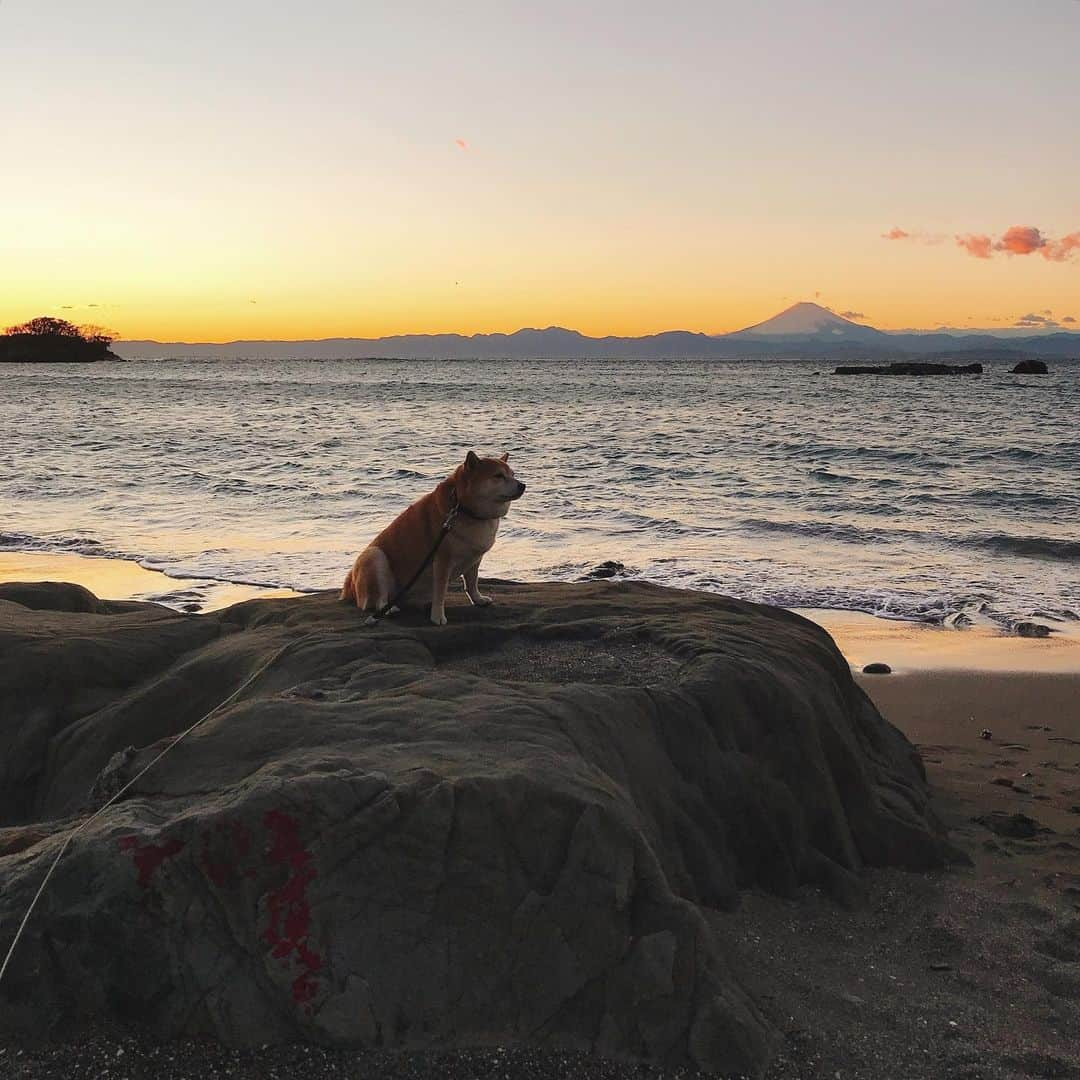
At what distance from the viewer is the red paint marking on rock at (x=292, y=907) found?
2.88 m

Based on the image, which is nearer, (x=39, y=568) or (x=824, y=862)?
(x=824, y=862)

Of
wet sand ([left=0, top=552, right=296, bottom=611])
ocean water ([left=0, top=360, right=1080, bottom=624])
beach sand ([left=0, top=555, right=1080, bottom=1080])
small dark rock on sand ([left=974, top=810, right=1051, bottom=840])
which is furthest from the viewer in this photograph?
ocean water ([left=0, top=360, right=1080, bottom=624])

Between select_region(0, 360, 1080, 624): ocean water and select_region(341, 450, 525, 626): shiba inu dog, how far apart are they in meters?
5.93

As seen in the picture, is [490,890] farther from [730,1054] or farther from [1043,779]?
[1043,779]

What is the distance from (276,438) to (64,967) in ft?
106

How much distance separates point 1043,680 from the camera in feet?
27.2

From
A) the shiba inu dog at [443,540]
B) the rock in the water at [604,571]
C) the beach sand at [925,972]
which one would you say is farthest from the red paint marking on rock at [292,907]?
the rock in the water at [604,571]

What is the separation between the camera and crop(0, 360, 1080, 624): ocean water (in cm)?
1284

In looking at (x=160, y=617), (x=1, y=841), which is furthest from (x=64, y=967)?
(x=160, y=617)

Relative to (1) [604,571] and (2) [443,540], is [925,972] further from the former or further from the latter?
(1) [604,571]

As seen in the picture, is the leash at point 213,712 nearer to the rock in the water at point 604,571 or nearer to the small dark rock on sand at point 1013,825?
the small dark rock on sand at point 1013,825

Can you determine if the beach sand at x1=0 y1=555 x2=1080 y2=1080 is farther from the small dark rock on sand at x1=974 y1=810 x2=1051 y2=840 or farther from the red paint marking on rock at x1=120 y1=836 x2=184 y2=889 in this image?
the red paint marking on rock at x1=120 y1=836 x2=184 y2=889

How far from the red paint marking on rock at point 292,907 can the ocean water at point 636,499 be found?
348 inches

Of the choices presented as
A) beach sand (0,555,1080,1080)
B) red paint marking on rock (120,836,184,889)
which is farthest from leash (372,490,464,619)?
red paint marking on rock (120,836,184,889)
